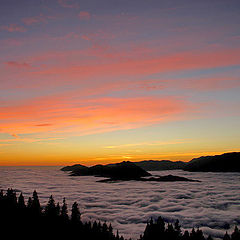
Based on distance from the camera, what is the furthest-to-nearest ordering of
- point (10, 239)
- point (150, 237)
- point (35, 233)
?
point (35, 233)
point (10, 239)
point (150, 237)

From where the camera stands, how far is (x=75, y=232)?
6512 centimetres

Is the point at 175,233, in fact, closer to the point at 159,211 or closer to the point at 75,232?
the point at 75,232

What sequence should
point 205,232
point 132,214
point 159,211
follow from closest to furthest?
point 205,232 < point 132,214 < point 159,211

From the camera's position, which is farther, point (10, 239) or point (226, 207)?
point (226, 207)

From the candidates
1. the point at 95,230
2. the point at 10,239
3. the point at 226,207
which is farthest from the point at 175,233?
the point at 226,207

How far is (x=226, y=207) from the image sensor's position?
508ft

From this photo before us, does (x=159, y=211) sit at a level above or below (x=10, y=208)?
below

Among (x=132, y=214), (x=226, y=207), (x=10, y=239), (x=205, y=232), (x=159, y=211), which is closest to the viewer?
(x=10, y=239)

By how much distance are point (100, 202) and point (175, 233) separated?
116640mm

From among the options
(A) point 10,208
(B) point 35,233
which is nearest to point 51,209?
(B) point 35,233

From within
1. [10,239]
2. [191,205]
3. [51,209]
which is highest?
[51,209]

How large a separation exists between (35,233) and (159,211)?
94156mm

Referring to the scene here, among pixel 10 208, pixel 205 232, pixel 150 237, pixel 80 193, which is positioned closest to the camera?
pixel 150 237

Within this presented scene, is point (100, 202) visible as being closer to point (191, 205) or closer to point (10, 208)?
point (191, 205)
